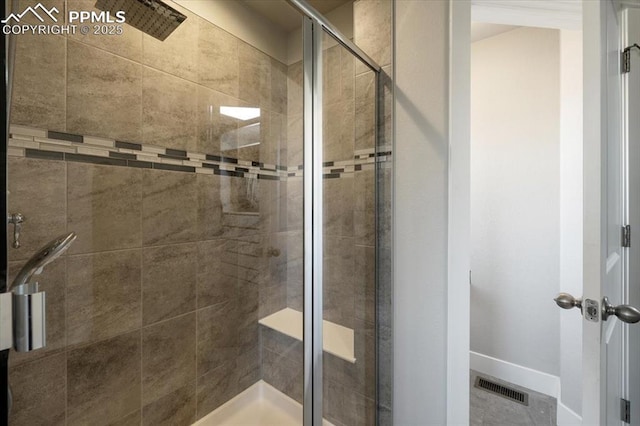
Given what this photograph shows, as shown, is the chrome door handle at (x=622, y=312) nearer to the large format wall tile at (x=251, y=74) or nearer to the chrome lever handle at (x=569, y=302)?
the chrome lever handle at (x=569, y=302)

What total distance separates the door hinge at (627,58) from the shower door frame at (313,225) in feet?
3.08

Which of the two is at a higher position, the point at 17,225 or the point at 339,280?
the point at 17,225

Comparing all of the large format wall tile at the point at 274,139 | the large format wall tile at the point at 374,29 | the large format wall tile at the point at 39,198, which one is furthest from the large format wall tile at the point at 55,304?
the large format wall tile at the point at 374,29

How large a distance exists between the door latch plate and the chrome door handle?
29mm

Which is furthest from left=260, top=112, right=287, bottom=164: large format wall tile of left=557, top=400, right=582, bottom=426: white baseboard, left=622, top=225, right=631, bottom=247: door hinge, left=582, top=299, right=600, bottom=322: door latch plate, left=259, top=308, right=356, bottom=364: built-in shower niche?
left=557, top=400, right=582, bottom=426: white baseboard

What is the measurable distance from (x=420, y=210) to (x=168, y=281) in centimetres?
112

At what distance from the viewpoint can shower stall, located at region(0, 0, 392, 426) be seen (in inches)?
36.7

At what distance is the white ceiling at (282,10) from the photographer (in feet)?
3.37

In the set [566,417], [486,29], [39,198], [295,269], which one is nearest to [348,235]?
[295,269]

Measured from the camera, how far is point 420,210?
110 centimetres

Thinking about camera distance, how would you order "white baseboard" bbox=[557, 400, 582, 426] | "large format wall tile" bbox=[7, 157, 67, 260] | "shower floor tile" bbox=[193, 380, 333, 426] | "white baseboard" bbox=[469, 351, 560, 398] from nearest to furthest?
1. "large format wall tile" bbox=[7, 157, 67, 260]
2. "shower floor tile" bbox=[193, 380, 333, 426]
3. "white baseboard" bbox=[557, 400, 582, 426]
4. "white baseboard" bbox=[469, 351, 560, 398]

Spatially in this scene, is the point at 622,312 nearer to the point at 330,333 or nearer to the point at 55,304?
the point at 330,333

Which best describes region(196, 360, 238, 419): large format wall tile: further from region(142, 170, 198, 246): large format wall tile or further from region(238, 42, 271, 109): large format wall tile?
region(238, 42, 271, 109): large format wall tile

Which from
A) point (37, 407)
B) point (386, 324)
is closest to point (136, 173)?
point (37, 407)
